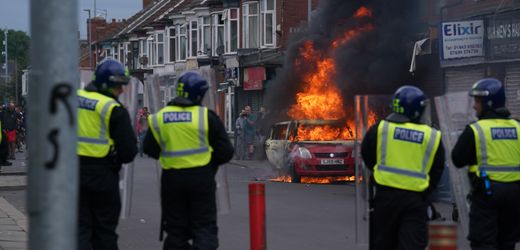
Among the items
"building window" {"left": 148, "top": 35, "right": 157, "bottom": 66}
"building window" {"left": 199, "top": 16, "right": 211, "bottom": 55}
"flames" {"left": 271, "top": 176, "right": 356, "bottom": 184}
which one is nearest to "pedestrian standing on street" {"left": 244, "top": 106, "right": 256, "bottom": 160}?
"flames" {"left": 271, "top": 176, "right": 356, "bottom": 184}

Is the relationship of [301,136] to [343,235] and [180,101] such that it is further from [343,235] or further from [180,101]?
[180,101]

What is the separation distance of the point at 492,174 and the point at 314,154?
1434 cm

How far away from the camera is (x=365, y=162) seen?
329 inches

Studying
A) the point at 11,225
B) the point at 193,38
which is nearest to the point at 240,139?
the point at 193,38

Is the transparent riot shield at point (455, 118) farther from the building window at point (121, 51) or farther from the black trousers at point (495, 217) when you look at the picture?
the building window at point (121, 51)

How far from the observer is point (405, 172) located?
26.2 feet

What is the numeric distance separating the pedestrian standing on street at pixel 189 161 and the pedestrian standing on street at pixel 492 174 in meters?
1.88

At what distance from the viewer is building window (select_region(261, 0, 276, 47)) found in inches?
1833

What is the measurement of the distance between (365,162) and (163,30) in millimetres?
57399


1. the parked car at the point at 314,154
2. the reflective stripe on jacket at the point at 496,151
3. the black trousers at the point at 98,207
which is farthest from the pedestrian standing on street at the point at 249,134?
the reflective stripe on jacket at the point at 496,151

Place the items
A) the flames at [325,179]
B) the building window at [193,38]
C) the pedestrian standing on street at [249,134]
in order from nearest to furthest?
the flames at [325,179] < the pedestrian standing on street at [249,134] < the building window at [193,38]

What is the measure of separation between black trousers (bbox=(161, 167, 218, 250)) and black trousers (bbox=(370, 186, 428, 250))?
1.31 m

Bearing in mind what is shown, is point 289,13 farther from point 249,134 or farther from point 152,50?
point 152,50

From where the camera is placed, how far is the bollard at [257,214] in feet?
32.0
